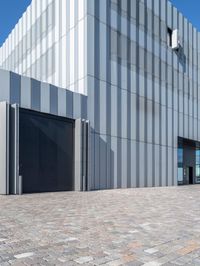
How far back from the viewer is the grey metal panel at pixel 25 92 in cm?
1800

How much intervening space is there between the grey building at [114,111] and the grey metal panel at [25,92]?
A: 0.20ft

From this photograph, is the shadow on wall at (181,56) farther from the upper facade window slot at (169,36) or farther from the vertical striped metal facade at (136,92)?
the upper facade window slot at (169,36)

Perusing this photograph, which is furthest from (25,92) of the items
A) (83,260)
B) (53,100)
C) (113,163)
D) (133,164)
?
(83,260)

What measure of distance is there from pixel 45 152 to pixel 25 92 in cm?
395

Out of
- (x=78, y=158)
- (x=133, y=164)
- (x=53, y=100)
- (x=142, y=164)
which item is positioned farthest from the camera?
(x=142, y=164)

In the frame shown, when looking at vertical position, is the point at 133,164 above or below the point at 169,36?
below

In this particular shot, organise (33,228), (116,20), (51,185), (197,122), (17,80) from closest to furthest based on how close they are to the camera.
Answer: (33,228), (17,80), (51,185), (116,20), (197,122)

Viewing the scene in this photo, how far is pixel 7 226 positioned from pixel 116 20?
2186cm

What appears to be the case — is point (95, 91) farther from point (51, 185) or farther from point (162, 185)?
point (162, 185)

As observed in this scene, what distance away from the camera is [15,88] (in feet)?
57.8

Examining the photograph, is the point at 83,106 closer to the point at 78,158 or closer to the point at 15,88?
the point at 78,158

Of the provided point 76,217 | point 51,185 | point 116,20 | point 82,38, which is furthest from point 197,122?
point 76,217

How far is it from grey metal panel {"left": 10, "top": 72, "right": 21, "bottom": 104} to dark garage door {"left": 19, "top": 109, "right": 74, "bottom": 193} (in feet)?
2.57

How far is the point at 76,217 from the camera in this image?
29.2 feet
